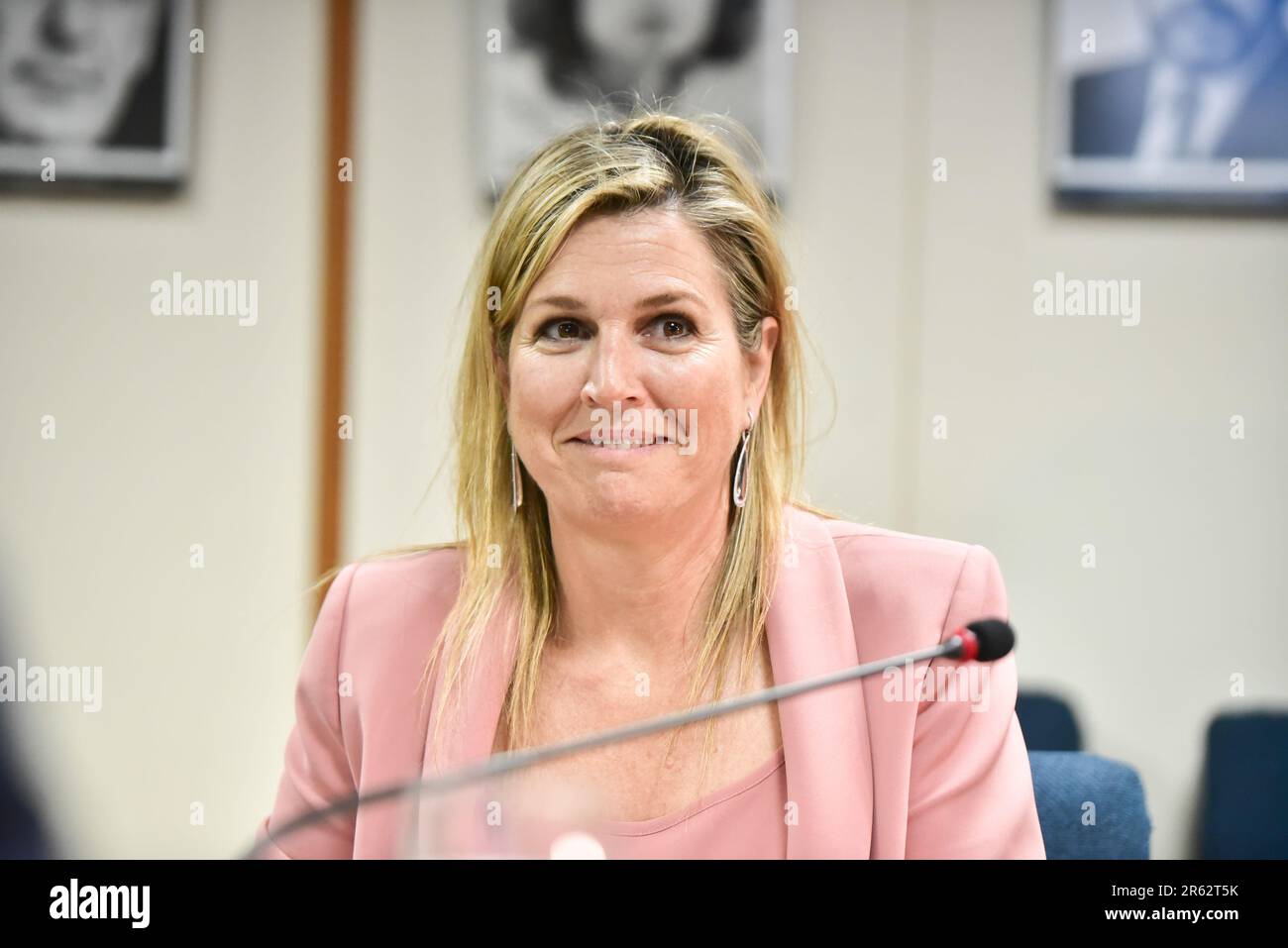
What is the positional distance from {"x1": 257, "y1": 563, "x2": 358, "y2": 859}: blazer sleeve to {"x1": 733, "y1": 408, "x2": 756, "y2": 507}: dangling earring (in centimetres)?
49

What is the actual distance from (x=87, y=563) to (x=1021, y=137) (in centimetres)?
148

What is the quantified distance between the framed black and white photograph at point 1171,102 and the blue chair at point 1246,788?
0.74 m

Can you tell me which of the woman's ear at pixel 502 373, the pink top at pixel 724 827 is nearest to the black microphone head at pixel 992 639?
the pink top at pixel 724 827

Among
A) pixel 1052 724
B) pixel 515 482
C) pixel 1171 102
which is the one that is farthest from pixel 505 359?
pixel 1171 102

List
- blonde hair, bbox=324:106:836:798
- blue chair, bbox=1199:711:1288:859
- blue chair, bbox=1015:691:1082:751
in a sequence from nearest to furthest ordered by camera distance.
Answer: blonde hair, bbox=324:106:836:798 → blue chair, bbox=1199:711:1288:859 → blue chair, bbox=1015:691:1082:751

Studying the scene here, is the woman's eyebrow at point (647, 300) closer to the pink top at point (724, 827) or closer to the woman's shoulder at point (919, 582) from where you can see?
the woman's shoulder at point (919, 582)

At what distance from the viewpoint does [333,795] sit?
1.36 metres

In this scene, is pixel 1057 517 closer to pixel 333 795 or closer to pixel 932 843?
pixel 932 843

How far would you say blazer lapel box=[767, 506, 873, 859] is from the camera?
49.0 inches

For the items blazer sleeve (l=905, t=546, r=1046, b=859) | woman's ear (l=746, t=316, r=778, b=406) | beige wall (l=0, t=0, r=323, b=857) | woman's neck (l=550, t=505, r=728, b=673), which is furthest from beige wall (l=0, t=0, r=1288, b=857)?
blazer sleeve (l=905, t=546, r=1046, b=859)

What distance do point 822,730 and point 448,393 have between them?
0.74 m

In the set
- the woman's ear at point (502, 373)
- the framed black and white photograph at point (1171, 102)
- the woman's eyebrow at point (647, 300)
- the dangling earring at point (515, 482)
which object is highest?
the framed black and white photograph at point (1171, 102)

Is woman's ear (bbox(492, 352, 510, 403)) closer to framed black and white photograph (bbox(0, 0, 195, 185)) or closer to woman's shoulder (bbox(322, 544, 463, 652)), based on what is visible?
woman's shoulder (bbox(322, 544, 463, 652))

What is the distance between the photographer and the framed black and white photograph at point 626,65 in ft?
5.32
